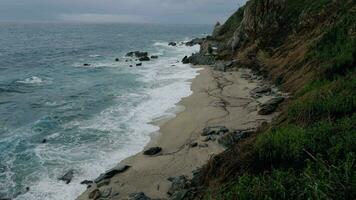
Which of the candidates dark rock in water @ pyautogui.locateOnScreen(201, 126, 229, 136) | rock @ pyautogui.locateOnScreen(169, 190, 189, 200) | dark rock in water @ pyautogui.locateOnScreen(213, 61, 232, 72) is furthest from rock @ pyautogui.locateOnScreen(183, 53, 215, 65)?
rock @ pyautogui.locateOnScreen(169, 190, 189, 200)

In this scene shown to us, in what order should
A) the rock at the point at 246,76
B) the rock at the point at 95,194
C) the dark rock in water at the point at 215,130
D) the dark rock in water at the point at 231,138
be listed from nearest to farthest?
the rock at the point at 95,194 → the dark rock in water at the point at 231,138 → the dark rock in water at the point at 215,130 → the rock at the point at 246,76

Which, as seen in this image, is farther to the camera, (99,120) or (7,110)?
(7,110)

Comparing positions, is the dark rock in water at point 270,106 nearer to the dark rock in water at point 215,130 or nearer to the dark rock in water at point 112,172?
the dark rock in water at point 215,130

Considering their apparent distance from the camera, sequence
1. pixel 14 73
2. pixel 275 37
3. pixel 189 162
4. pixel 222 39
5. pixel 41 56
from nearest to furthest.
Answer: pixel 189 162, pixel 275 37, pixel 14 73, pixel 222 39, pixel 41 56

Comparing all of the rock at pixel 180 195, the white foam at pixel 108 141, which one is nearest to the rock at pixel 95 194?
the white foam at pixel 108 141

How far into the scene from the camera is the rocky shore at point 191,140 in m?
15.1

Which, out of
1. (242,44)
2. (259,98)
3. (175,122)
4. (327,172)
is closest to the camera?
(327,172)

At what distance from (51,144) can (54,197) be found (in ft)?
21.1

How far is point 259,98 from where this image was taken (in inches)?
1051

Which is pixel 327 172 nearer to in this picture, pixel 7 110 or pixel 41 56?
pixel 7 110

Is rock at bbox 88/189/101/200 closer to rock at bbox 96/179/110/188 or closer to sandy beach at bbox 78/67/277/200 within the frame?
sandy beach at bbox 78/67/277/200

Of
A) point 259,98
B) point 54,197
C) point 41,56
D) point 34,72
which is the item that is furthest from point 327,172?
point 41,56

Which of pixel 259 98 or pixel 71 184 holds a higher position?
pixel 259 98

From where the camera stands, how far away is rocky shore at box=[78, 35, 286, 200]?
15.1 m
